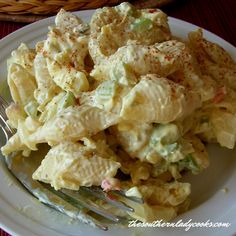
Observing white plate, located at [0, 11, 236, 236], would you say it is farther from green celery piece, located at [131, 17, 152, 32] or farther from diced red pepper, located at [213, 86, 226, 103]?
green celery piece, located at [131, 17, 152, 32]

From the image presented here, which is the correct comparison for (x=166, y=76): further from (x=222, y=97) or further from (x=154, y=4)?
(x=154, y=4)

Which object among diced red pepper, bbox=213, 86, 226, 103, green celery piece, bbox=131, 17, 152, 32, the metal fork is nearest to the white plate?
the metal fork

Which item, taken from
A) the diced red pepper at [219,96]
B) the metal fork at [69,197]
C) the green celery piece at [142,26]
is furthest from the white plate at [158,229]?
the green celery piece at [142,26]

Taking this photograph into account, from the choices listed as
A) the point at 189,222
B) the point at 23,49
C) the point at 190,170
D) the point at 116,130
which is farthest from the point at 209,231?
the point at 23,49

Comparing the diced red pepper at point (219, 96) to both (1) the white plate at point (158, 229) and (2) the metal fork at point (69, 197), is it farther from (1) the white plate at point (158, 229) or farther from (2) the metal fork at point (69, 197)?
(2) the metal fork at point (69, 197)

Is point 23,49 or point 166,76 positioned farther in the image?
point 23,49
